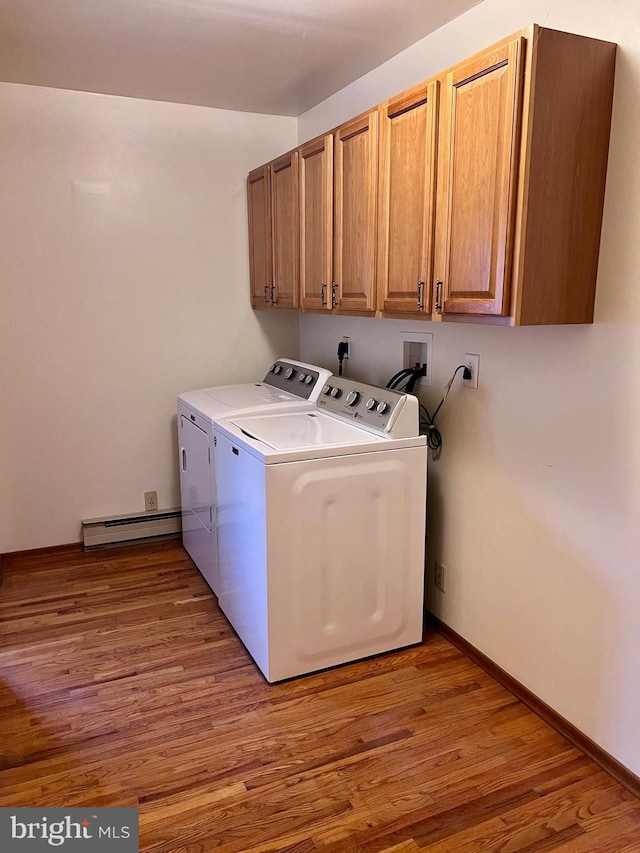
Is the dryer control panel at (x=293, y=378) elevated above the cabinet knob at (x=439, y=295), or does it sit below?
below

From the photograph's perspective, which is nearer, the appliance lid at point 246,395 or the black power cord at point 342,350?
the appliance lid at point 246,395

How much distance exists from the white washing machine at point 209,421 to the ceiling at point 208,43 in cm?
137

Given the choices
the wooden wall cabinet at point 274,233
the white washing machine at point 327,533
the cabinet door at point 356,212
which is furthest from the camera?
the wooden wall cabinet at point 274,233

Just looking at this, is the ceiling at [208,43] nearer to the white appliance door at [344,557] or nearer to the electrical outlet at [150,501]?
the white appliance door at [344,557]

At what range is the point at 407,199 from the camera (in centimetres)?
217

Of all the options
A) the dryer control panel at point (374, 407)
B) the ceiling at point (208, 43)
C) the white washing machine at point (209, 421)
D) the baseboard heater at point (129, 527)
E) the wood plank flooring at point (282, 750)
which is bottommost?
the wood plank flooring at point (282, 750)

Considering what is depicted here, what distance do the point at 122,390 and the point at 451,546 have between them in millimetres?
2012

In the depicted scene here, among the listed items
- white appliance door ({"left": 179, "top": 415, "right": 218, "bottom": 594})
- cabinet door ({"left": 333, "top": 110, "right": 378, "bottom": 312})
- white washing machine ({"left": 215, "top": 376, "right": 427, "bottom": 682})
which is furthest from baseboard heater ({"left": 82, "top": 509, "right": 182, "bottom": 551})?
cabinet door ({"left": 333, "top": 110, "right": 378, "bottom": 312})

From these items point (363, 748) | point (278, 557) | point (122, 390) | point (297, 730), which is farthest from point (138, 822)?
point (122, 390)

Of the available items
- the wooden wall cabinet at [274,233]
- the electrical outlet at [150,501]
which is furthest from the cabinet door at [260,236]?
the electrical outlet at [150,501]

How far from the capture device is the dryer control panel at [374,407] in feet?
7.85

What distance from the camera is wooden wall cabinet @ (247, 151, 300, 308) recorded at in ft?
9.95

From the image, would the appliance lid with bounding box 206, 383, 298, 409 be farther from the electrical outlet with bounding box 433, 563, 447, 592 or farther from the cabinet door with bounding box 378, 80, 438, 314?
the electrical outlet with bounding box 433, 563, 447, 592

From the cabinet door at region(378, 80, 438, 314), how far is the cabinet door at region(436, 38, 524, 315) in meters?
0.06
